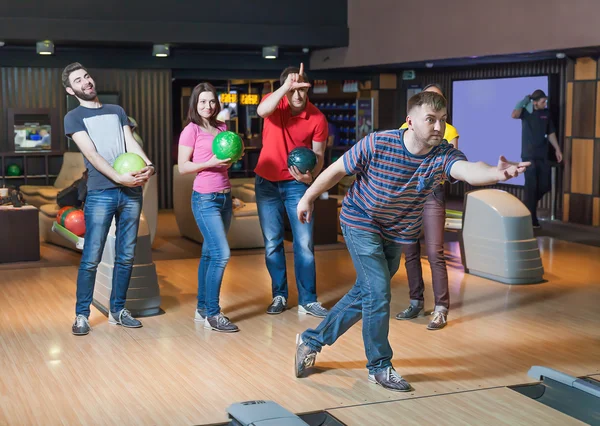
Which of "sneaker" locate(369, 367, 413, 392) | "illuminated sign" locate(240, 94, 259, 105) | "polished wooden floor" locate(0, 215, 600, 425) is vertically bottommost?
"polished wooden floor" locate(0, 215, 600, 425)

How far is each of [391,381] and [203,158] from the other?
1959mm

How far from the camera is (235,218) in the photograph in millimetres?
8625

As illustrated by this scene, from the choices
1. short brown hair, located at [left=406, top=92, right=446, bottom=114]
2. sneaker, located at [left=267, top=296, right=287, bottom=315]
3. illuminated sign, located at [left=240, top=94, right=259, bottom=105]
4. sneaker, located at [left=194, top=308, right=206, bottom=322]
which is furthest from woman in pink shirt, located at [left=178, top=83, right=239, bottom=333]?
illuminated sign, located at [left=240, top=94, right=259, bottom=105]

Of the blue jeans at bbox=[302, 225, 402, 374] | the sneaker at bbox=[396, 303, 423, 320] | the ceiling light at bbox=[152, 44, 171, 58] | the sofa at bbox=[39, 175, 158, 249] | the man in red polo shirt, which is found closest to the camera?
the blue jeans at bbox=[302, 225, 402, 374]

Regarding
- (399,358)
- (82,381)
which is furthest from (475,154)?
(82,381)

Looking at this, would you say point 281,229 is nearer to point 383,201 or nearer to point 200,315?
point 200,315

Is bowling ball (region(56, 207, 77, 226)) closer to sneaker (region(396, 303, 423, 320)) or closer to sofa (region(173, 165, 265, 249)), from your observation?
sofa (region(173, 165, 265, 249))

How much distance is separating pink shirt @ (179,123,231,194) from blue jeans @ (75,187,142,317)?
0.40 meters

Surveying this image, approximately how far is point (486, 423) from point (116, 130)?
9.24 feet

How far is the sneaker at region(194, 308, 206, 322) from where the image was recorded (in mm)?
5632

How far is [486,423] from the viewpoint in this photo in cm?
378

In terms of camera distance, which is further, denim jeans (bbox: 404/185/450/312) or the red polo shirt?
the red polo shirt

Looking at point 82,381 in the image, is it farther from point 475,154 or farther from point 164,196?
point 475,154

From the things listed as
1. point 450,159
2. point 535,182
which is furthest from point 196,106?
point 535,182
